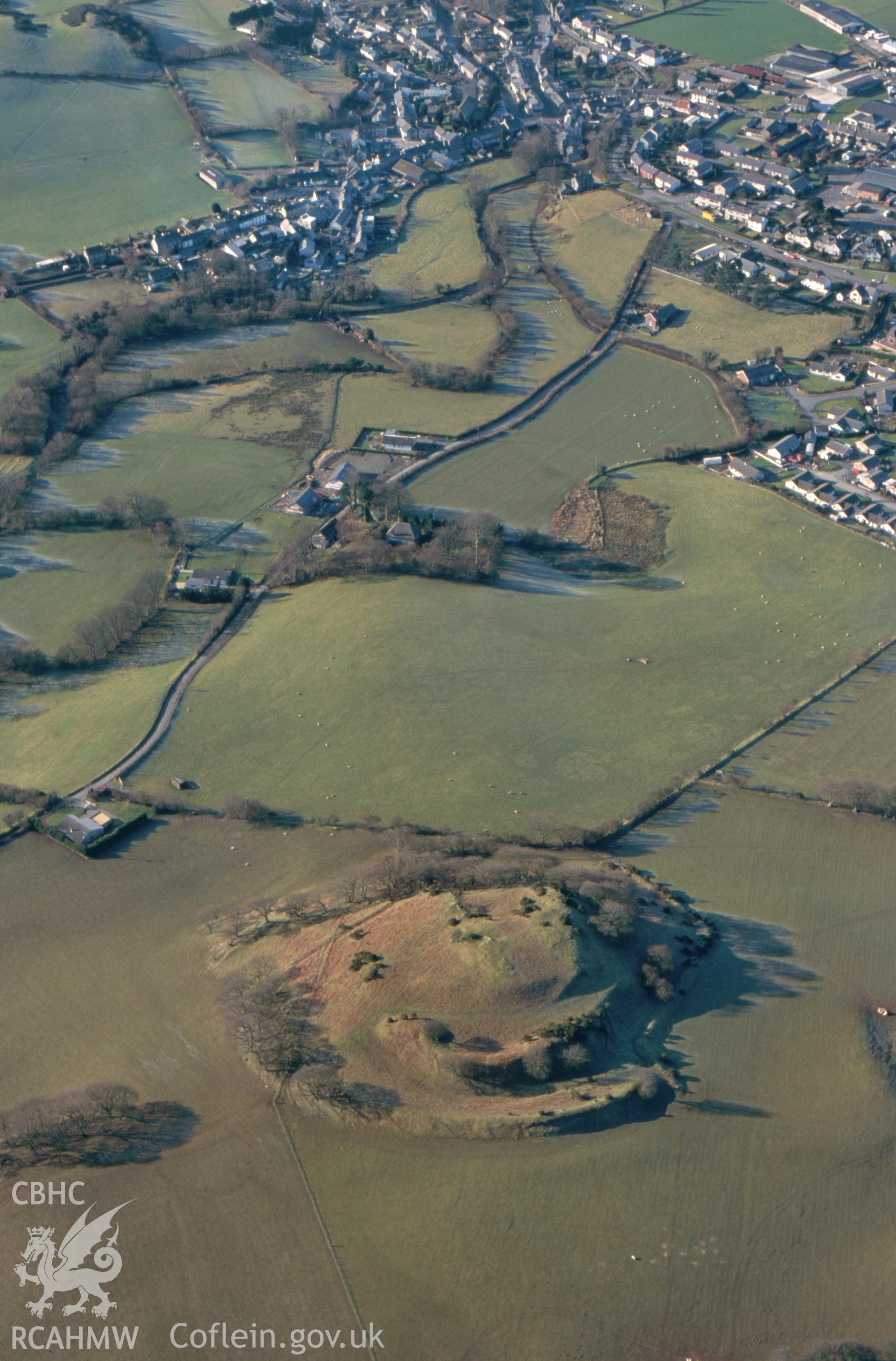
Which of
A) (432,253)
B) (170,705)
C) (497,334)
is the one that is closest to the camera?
(170,705)

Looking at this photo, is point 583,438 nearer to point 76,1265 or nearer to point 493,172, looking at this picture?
point 493,172

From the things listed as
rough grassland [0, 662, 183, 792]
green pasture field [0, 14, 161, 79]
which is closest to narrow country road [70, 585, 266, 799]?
rough grassland [0, 662, 183, 792]

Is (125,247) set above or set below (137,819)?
above

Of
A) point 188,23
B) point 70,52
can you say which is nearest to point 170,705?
point 70,52

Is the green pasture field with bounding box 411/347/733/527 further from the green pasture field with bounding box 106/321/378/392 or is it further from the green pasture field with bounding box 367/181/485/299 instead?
the green pasture field with bounding box 367/181/485/299

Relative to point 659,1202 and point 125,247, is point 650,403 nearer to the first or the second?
point 125,247

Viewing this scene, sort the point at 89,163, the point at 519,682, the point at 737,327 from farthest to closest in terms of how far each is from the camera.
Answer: the point at 89,163, the point at 737,327, the point at 519,682

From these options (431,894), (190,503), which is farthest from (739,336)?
(431,894)
